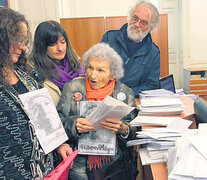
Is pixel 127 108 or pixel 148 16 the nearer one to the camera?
pixel 127 108

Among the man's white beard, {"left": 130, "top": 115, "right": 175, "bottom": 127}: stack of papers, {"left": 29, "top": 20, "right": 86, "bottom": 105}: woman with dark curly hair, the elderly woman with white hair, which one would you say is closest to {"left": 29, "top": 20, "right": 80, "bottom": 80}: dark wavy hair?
{"left": 29, "top": 20, "right": 86, "bottom": 105}: woman with dark curly hair

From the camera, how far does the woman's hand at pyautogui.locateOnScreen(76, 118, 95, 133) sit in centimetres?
137

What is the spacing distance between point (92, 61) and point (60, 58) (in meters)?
0.32

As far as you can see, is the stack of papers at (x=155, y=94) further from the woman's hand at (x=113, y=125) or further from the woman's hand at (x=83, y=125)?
the woman's hand at (x=83, y=125)

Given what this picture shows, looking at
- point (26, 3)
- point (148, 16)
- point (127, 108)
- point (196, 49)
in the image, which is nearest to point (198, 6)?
point (196, 49)

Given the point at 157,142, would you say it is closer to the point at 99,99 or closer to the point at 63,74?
the point at 99,99

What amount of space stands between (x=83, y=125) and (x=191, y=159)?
0.64 meters

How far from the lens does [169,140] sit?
1267mm

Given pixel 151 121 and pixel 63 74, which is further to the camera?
pixel 63 74

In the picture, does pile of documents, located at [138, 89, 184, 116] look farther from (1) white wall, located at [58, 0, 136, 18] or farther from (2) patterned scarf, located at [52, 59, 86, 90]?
(1) white wall, located at [58, 0, 136, 18]

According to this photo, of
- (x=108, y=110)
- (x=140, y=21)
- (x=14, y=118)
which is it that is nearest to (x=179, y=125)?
(x=108, y=110)

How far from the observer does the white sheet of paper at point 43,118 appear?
1.09 m

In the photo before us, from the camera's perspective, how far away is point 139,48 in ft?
7.51

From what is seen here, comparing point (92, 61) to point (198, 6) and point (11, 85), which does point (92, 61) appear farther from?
point (198, 6)
